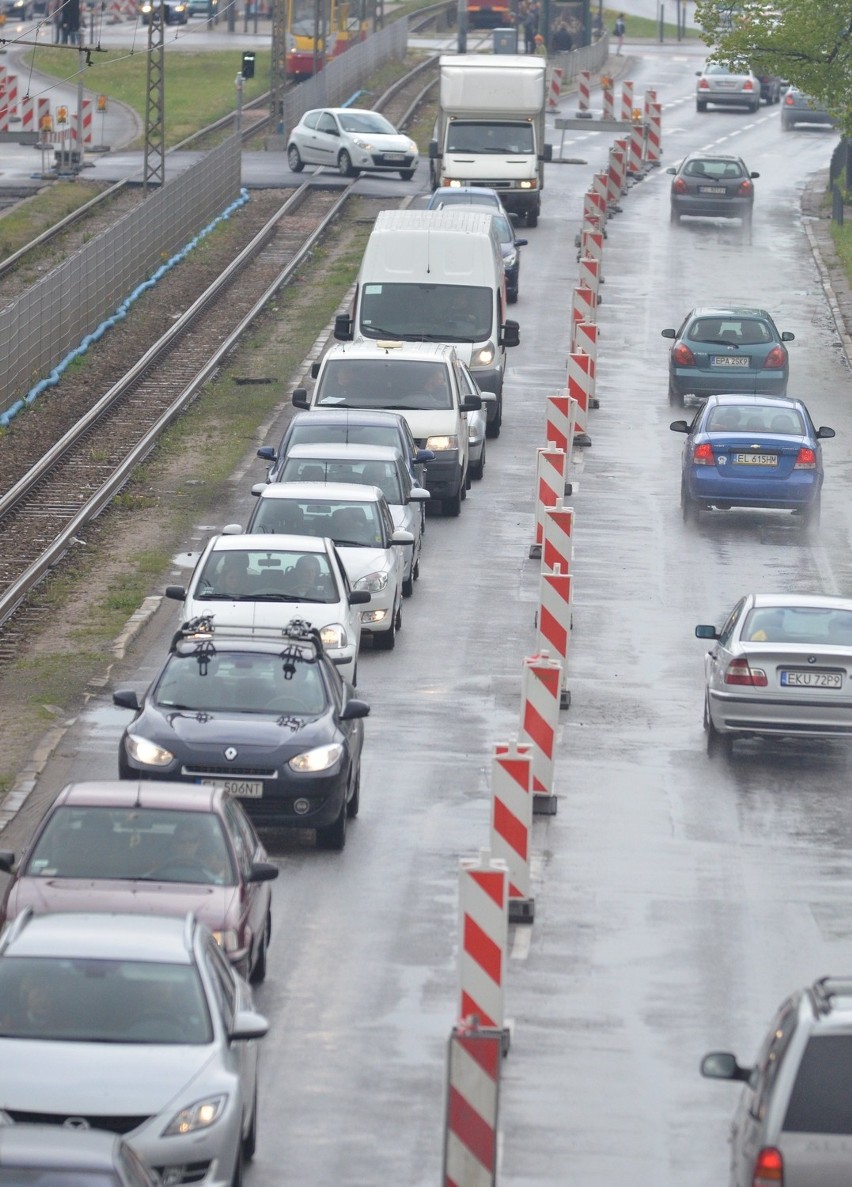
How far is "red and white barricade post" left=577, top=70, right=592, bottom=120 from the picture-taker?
71562 millimetres

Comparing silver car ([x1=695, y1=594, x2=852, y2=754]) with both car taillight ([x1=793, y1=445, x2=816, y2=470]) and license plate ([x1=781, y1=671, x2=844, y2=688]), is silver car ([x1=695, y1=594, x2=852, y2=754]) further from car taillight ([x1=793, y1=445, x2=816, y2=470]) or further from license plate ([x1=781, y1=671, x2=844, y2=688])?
car taillight ([x1=793, y1=445, x2=816, y2=470])

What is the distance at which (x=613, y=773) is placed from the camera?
62.6 ft

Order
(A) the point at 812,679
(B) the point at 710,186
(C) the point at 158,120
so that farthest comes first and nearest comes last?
1. (C) the point at 158,120
2. (B) the point at 710,186
3. (A) the point at 812,679

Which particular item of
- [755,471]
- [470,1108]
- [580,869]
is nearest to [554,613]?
[580,869]

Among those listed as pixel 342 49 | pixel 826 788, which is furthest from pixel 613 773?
pixel 342 49

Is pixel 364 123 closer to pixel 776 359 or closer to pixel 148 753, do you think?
pixel 776 359

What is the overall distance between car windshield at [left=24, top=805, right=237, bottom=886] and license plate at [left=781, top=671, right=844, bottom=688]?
6.82m

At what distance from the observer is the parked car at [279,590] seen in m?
20.2

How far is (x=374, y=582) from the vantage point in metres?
22.3

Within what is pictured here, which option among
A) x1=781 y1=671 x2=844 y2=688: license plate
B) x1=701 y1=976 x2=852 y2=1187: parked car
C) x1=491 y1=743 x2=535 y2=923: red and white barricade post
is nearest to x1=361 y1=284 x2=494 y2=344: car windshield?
x1=781 y1=671 x2=844 y2=688: license plate

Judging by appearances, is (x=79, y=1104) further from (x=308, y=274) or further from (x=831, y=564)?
(x=308, y=274)

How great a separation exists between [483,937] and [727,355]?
78.1 ft

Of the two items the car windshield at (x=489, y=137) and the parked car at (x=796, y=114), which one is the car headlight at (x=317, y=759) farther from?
the parked car at (x=796, y=114)

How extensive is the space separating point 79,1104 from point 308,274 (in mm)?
37517
